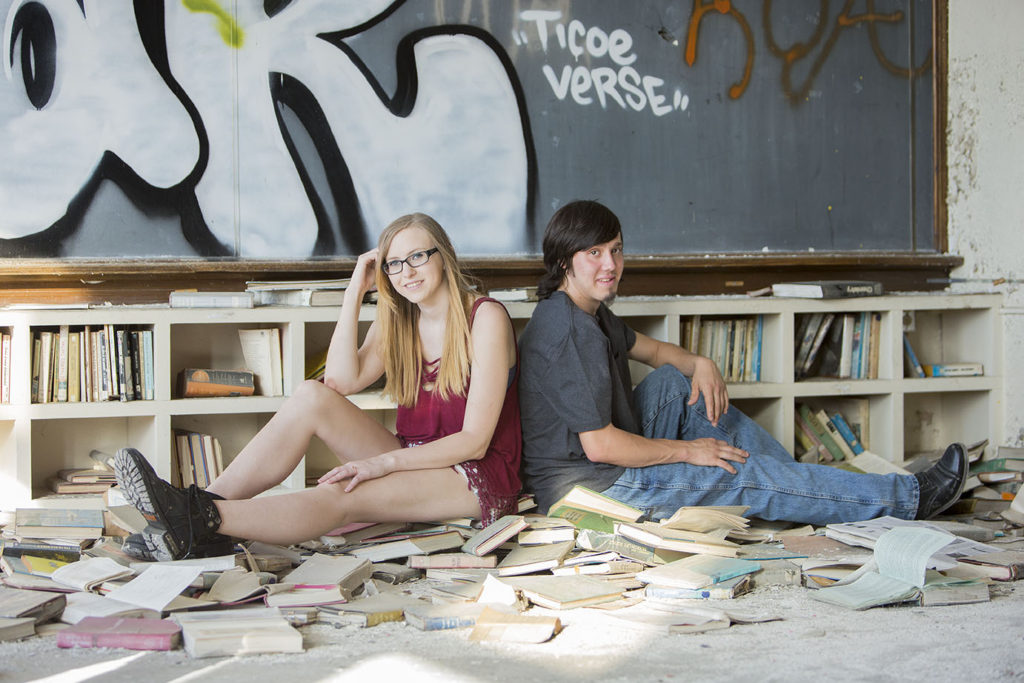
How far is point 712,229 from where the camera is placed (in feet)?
15.1

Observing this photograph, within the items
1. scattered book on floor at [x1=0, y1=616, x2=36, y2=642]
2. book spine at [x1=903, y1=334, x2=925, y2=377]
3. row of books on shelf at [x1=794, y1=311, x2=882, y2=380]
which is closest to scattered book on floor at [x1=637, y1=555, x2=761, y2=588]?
scattered book on floor at [x1=0, y1=616, x2=36, y2=642]

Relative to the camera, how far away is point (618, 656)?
223 centimetres

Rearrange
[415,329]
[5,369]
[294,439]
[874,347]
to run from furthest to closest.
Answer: [874,347] → [5,369] → [415,329] → [294,439]

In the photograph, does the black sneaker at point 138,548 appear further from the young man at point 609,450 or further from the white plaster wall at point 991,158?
the white plaster wall at point 991,158

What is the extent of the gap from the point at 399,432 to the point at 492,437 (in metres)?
0.34

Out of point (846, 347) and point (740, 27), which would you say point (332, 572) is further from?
point (740, 27)

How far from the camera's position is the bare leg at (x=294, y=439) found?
304 centimetres

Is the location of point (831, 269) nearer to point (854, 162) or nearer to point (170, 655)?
point (854, 162)

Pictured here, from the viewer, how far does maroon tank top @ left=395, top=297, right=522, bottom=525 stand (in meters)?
3.16

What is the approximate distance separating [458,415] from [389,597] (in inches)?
28.4

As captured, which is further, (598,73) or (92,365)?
(598,73)

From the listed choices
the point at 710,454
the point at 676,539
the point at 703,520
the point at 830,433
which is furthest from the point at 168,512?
the point at 830,433

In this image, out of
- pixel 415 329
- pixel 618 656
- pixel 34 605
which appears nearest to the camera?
pixel 618 656

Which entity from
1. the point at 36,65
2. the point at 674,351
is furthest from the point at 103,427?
the point at 674,351
